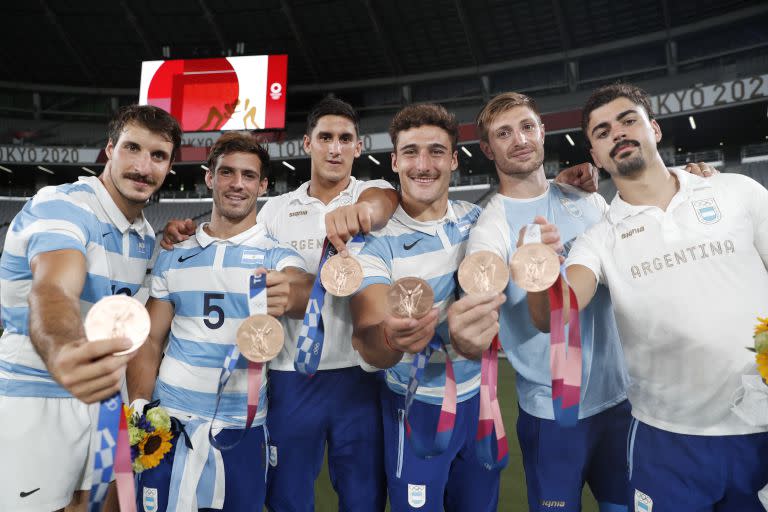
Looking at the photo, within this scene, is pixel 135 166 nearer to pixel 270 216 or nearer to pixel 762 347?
pixel 270 216

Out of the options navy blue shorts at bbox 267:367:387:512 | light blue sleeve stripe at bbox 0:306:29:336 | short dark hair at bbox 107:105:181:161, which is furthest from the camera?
navy blue shorts at bbox 267:367:387:512

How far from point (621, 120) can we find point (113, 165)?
2258 mm

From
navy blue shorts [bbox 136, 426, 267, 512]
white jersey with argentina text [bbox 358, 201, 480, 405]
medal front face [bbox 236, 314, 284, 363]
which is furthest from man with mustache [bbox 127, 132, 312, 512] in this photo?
white jersey with argentina text [bbox 358, 201, 480, 405]

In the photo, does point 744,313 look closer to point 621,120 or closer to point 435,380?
point 621,120

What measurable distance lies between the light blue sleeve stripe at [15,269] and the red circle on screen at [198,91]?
16726 millimetres

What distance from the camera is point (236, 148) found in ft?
8.30

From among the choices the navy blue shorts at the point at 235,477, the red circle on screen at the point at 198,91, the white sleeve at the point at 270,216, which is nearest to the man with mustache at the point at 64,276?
the navy blue shorts at the point at 235,477

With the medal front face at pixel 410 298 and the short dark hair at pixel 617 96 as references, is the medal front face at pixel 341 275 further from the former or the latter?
the short dark hair at pixel 617 96

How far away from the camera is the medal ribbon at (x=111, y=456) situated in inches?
60.6

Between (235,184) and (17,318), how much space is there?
43.3 inches

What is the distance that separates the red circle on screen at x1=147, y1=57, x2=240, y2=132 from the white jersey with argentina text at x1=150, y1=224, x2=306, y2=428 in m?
16.5

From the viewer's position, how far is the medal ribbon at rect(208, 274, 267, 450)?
6.79ft

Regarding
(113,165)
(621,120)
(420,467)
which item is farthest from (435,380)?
(113,165)

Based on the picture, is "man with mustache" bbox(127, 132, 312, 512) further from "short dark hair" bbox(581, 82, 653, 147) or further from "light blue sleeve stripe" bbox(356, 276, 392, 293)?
"short dark hair" bbox(581, 82, 653, 147)
